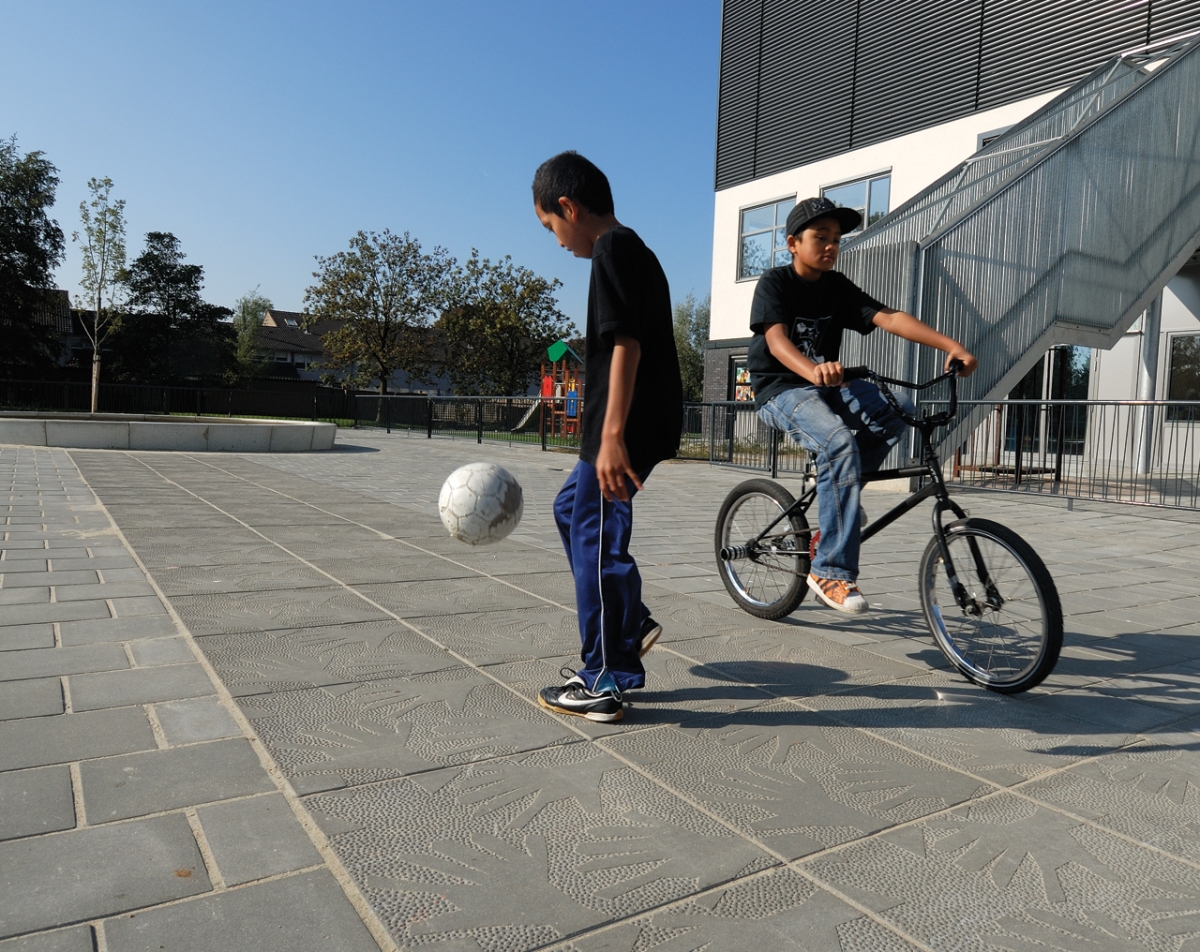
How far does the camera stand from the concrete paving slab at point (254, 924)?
1745 mm

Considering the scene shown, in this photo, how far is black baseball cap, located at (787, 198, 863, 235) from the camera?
406 centimetres

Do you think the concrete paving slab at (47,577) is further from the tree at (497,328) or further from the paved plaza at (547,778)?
the tree at (497,328)

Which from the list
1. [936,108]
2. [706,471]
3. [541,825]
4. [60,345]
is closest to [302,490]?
[706,471]

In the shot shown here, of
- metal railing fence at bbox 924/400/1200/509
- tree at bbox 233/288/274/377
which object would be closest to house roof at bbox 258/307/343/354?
tree at bbox 233/288/274/377

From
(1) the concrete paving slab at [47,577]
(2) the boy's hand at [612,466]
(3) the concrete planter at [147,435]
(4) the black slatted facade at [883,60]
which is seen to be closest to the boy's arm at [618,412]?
(2) the boy's hand at [612,466]

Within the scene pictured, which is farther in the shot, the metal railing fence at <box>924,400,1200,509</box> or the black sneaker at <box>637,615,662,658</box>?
the metal railing fence at <box>924,400,1200,509</box>

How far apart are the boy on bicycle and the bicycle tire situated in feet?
0.91

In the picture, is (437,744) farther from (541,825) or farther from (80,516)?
(80,516)

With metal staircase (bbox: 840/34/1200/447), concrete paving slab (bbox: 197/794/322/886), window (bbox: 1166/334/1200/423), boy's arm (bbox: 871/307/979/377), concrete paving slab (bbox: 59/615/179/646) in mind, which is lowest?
concrete paving slab (bbox: 197/794/322/886)

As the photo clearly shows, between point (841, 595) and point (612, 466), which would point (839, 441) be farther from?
point (612, 466)

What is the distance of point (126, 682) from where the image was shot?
10.9 ft

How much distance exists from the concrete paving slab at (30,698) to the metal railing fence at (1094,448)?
1060 centimetres

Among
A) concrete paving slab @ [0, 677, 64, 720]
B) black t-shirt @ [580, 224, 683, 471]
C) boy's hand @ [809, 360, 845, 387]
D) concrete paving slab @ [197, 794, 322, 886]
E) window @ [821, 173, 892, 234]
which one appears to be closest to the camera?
concrete paving slab @ [197, 794, 322, 886]

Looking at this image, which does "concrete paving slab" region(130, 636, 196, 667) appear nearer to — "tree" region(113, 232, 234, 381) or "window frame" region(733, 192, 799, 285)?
"window frame" region(733, 192, 799, 285)
